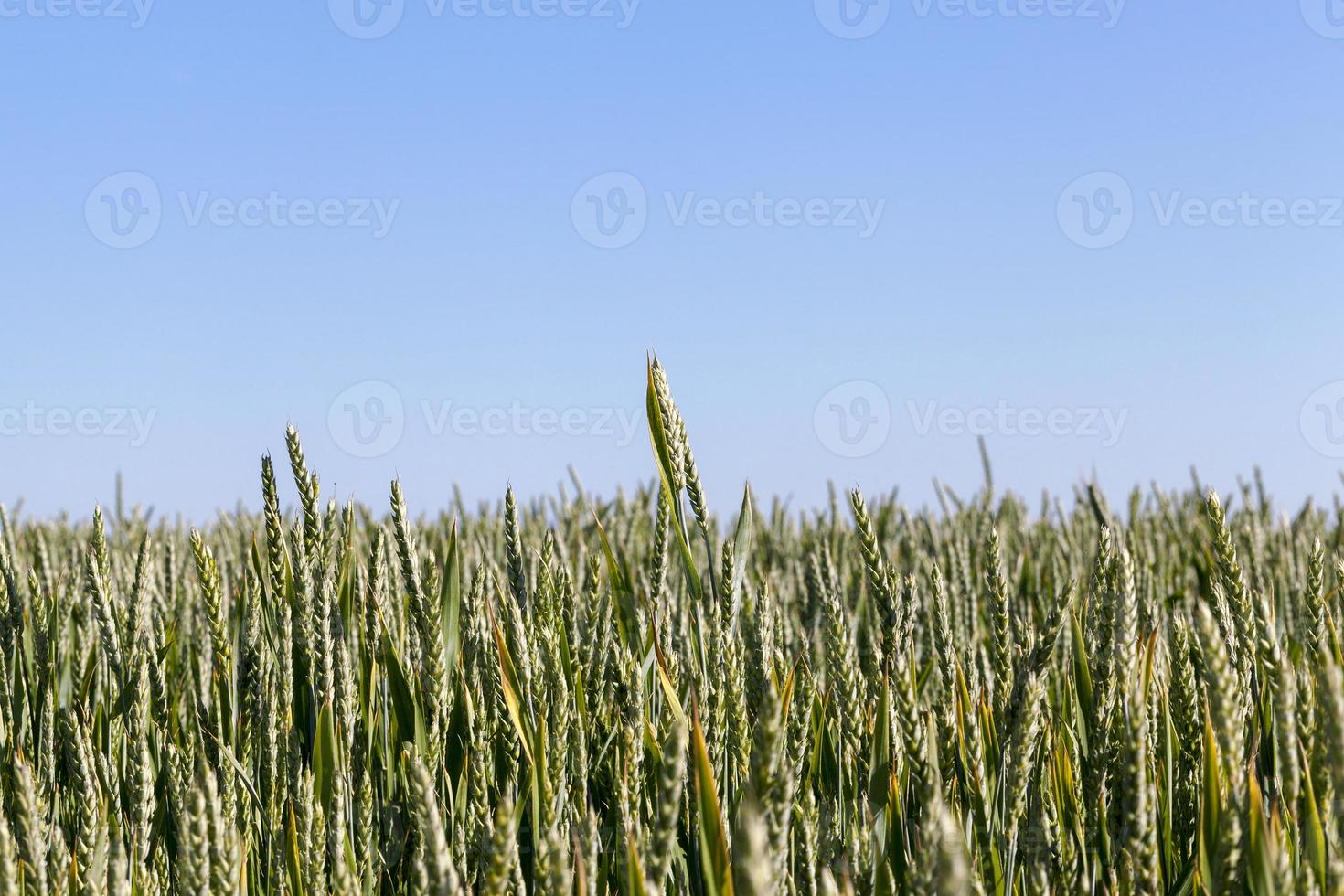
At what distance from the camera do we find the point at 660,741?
145 cm

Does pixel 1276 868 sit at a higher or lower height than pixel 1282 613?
lower

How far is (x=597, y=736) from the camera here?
1634 millimetres

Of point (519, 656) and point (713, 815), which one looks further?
point (519, 656)

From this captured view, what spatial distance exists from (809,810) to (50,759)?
110 centimetres

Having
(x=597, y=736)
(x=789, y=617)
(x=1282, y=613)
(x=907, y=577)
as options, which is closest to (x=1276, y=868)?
(x=907, y=577)

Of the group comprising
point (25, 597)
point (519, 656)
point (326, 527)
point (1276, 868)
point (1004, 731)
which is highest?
point (25, 597)

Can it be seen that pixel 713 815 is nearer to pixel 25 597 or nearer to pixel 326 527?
pixel 326 527

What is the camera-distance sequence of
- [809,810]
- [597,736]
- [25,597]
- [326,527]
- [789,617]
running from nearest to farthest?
[809,810], [326,527], [597,736], [25,597], [789,617]

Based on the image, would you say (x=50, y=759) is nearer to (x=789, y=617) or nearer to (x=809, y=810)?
(x=809, y=810)

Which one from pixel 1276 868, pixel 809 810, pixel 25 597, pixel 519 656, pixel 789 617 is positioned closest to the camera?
pixel 1276 868

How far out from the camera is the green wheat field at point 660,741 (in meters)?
0.90

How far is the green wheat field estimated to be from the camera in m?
0.90

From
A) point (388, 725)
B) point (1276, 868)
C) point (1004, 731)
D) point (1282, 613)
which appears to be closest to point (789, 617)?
point (1282, 613)

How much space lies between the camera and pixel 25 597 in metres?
2.59
